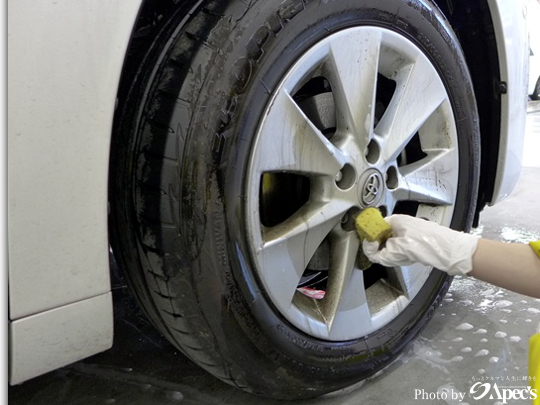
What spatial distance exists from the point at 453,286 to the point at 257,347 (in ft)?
3.86

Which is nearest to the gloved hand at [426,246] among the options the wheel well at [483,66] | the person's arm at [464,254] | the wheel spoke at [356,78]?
the person's arm at [464,254]

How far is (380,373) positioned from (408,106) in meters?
0.69

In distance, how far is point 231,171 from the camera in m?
1.01

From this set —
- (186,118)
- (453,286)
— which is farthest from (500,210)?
(186,118)

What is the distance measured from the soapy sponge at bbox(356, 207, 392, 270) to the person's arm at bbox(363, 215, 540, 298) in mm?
24

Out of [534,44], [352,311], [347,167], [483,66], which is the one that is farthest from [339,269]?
[534,44]

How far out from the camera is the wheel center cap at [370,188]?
125 centimetres

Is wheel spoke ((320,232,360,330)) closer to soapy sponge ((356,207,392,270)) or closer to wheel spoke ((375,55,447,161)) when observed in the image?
soapy sponge ((356,207,392,270))

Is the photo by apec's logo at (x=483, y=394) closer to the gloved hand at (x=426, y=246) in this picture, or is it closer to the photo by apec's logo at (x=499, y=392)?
the photo by apec's logo at (x=499, y=392)

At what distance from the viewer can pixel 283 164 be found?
3.60ft

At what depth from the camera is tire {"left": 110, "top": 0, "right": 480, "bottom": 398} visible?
39.2 inches

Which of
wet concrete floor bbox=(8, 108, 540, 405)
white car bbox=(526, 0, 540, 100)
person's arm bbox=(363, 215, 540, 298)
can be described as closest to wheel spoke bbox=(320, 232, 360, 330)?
person's arm bbox=(363, 215, 540, 298)

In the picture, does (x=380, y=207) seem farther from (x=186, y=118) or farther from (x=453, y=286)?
(x=453, y=286)

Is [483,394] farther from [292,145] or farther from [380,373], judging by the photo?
[292,145]
